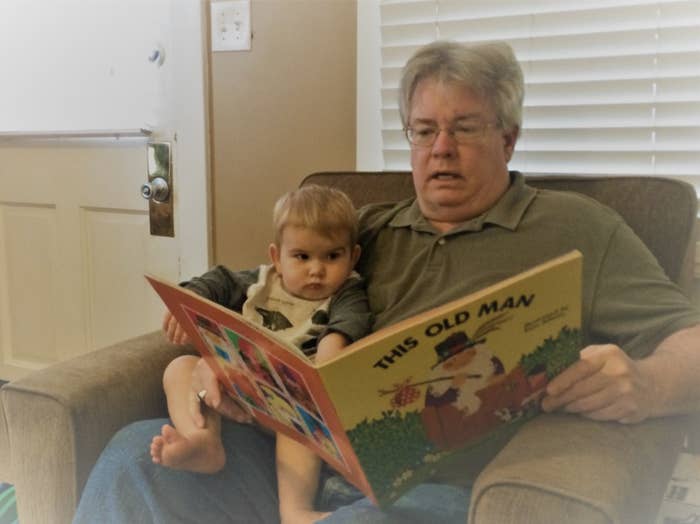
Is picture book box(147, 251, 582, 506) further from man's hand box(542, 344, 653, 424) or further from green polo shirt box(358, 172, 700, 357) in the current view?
green polo shirt box(358, 172, 700, 357)

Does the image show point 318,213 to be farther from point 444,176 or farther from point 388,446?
point 388,446

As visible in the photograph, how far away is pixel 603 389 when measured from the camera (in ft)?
2.75

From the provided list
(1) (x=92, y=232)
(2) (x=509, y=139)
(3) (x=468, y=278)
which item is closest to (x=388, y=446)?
(3) (x=468, y=278)

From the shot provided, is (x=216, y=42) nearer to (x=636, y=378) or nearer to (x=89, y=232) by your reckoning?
(x=89, y=232)

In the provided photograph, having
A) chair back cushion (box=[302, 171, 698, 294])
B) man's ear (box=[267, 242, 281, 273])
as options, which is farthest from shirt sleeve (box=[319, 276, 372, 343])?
chair back cushion (box=[302, 171, 698, 294])

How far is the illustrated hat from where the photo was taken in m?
0.69

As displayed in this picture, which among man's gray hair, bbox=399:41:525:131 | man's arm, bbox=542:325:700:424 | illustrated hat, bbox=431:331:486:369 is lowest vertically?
man's arm, bbox=542:325:700:424

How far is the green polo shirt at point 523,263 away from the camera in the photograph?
40.0 inches

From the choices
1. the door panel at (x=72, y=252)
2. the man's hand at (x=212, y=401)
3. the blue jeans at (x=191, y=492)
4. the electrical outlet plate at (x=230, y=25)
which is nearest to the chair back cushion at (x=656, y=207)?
the blue jeans at (x=191, y=492)

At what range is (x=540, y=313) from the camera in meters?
0.72

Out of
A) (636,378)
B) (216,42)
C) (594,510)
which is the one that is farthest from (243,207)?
(594,510)

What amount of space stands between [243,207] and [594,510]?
1.33 metres

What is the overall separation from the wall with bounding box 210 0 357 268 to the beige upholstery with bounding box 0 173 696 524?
0.97 ft

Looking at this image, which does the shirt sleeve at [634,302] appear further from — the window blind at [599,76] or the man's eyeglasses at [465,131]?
the window blind at [599,76]
